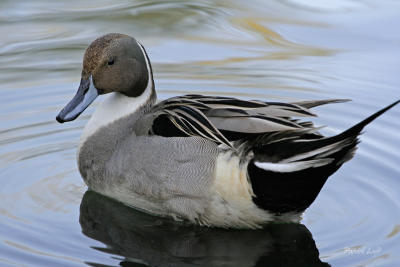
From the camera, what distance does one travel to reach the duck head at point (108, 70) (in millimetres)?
5406

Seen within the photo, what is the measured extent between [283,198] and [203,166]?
1.61 feet

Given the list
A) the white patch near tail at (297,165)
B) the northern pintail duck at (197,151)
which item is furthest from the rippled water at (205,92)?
the white patch near tail at (297,165)

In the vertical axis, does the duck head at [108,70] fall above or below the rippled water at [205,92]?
above

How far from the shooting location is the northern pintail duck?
4.91m

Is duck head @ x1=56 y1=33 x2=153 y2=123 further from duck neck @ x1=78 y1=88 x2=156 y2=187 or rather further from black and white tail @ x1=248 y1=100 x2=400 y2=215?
black and white tail @ x1=248 y1=100 x2=400 y2=215

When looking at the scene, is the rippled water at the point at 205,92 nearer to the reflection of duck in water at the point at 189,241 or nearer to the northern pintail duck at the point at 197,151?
the reflection of duck in water at the point at 189,241

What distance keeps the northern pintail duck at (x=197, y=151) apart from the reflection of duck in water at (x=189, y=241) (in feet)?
0.25

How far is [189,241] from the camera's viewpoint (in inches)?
199

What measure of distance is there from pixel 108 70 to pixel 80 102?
0.26 m

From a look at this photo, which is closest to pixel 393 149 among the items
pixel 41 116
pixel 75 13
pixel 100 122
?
pixel 100 122

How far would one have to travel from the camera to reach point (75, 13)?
8.91m

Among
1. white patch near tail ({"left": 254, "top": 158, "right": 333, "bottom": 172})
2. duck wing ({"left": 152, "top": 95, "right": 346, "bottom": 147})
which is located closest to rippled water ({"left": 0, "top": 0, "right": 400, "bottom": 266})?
white patch near tail ({"left": 254, "top": 158, "right": 333, "bottom": 172})

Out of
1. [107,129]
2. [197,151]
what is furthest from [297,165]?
[107,129]

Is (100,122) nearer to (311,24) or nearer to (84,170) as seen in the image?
(84,170)
